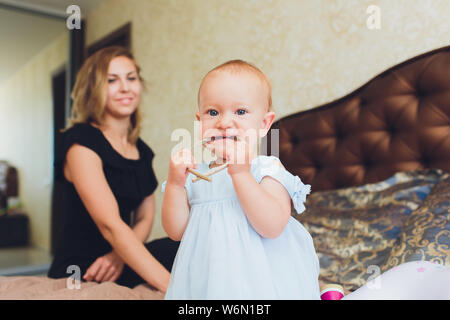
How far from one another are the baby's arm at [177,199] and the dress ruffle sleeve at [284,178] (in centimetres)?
10

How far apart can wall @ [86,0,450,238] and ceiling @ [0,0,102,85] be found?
5.51 ft

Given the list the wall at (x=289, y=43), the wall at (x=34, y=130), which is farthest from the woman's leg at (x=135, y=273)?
the wall at (x=34, y=130)

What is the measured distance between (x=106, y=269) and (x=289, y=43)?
3.36 ft

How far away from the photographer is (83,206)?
1248mm

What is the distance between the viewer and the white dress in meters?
0.44

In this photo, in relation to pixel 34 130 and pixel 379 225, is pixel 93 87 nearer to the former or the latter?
pixel 379 225

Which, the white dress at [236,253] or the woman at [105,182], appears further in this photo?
the woman at [105,182]

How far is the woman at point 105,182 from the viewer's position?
110 cm

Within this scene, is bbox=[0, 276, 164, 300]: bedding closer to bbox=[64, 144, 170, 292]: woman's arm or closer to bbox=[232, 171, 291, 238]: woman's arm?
bbox=[64, 144, 170, 292]: woman's arm

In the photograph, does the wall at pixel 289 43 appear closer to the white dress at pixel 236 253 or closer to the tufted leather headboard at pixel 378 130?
the tufted leather headboard at pixel 378 130

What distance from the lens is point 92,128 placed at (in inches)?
48.7

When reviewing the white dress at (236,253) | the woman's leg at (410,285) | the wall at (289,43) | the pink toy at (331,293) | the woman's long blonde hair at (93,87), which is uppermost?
the wall at (289,43)

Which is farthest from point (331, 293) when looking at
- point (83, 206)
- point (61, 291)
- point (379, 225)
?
point (83, 206)

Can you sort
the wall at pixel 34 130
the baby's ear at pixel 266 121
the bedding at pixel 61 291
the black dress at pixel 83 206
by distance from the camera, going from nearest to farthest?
the baby's ear at pixel 266 121 < the bedding at pixel 61 291 < the black dress at pixel 83 206 < the wall at pixel 34 130
